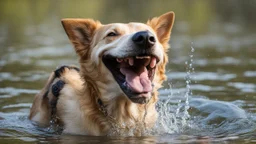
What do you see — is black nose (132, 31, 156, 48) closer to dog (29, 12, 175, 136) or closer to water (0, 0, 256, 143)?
dog (29, 12, 175, 136)

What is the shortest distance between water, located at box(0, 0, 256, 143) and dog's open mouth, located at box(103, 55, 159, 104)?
671mm

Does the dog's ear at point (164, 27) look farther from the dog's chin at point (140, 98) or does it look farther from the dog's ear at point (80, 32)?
the dog's chin at point (140, 98)

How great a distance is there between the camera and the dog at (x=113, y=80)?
717 centimetres

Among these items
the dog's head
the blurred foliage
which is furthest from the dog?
the blurred foliage

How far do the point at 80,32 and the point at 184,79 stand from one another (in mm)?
5323

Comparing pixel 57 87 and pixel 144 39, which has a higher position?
pixel 144 39

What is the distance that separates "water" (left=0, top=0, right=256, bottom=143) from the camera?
7.95 meters

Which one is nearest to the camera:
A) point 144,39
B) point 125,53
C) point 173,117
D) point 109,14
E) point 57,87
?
point 144,39

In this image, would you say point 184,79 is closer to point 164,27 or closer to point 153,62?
point 164,27

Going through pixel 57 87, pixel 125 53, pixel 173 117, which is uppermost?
pixel 125 53

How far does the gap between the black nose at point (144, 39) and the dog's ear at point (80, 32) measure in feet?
3.74

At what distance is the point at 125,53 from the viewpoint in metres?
7.06

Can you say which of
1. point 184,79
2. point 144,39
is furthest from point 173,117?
point 184,79

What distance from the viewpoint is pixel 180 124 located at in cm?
862
